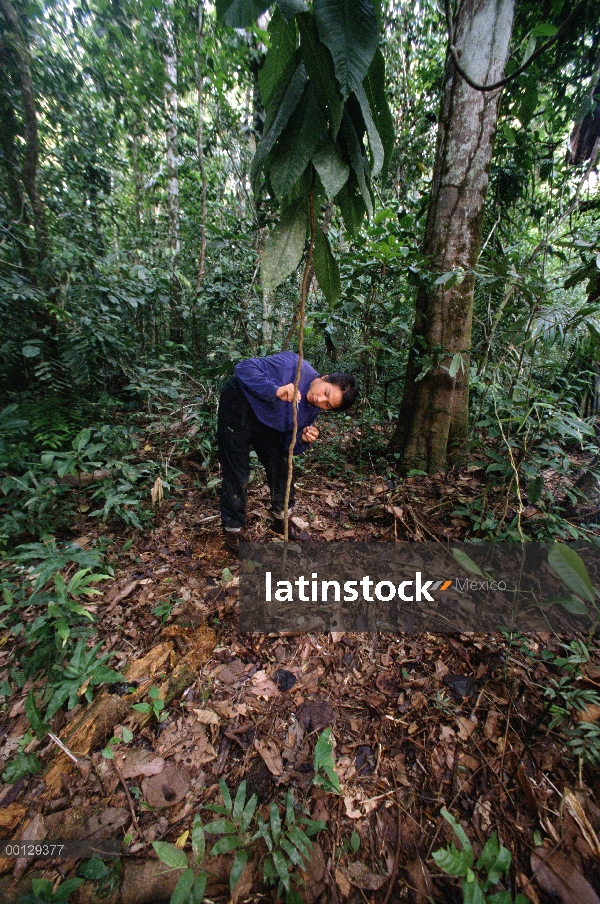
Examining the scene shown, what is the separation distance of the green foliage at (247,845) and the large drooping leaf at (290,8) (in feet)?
7.89

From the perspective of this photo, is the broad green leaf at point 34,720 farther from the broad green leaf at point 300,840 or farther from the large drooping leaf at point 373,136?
the large drooping leaf at point 373,136

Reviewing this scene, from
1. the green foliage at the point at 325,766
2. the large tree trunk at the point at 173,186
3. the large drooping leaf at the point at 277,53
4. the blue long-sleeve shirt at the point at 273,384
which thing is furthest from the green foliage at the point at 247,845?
the large tree trunk at the point at 173,186

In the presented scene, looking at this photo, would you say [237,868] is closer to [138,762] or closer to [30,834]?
[138,762]

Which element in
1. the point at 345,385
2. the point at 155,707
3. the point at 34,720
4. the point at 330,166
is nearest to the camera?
the point at 330,166

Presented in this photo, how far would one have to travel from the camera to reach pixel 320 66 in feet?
3.21

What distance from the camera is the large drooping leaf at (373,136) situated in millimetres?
975

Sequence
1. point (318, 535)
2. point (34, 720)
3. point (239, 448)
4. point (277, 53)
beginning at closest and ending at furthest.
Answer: point (277, 53), point (34, 720), point (239, 448), point (318, 535)

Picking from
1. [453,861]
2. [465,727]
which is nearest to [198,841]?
[453,861]

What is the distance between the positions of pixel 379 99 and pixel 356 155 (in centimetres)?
16

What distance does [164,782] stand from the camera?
4.92 feet

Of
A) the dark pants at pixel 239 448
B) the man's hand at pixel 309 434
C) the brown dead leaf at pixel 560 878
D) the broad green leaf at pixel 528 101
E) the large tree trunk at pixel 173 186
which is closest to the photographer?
the brown dead leaf at pixel 560 878

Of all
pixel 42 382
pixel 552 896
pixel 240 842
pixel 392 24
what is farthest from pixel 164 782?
pixel 392 24

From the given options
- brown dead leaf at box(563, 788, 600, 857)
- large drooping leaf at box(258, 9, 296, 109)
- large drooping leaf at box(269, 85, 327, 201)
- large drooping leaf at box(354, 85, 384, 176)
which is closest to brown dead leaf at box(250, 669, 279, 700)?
brown dead leaf at box(563, 788, 600, 857)

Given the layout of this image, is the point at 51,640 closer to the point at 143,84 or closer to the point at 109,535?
the point at 109,535
